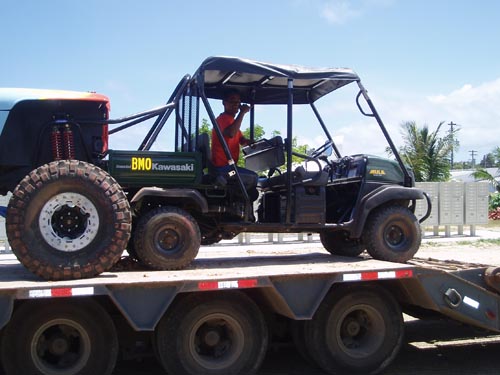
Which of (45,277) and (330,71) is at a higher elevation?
(330,71)

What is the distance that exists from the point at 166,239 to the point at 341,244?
280 centimetres

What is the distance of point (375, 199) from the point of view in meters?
6.77

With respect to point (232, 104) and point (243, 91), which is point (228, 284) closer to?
point (232, 104)

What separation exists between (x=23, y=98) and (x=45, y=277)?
182cm

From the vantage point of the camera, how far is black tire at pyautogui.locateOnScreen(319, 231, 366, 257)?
7.66m

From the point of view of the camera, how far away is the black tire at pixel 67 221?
5098 millimetres

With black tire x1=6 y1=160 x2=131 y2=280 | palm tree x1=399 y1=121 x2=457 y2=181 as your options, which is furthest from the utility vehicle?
palm tree x1=399 y1=121 x2=457 y2=181

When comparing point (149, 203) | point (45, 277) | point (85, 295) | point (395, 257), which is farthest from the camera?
point (395, 257)

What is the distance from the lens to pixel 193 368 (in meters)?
5.11

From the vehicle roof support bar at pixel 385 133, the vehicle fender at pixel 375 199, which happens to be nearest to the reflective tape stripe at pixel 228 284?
the vehicle fender at pixel 375 199

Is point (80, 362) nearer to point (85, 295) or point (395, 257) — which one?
point (85, 295)

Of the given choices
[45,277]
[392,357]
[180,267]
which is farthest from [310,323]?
[45,277]

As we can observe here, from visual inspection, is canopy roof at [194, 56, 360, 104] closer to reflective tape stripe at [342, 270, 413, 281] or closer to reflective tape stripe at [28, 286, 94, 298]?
reflective tape stripe at [342, 270, 413, 281]

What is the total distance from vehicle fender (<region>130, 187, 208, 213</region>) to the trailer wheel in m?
1.20
